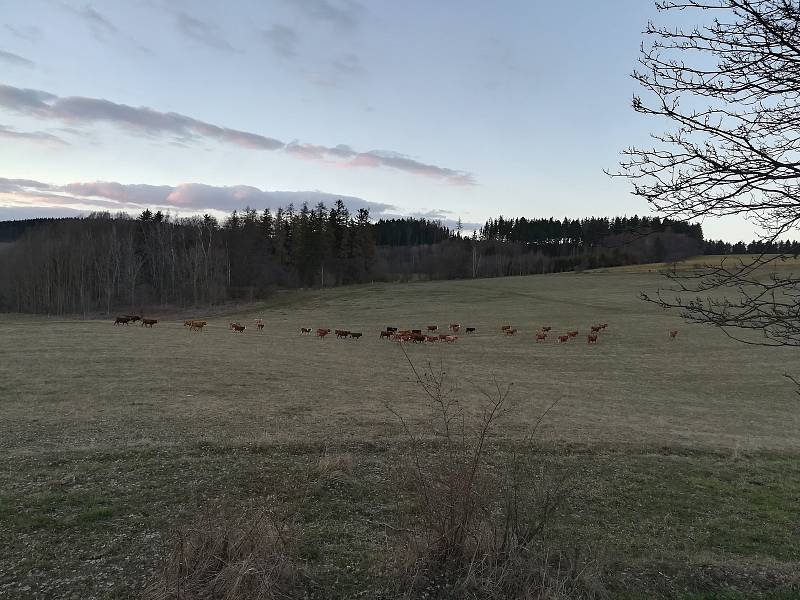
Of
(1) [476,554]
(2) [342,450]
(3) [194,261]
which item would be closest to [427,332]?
(2) [342,450]

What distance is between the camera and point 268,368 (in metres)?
21.1

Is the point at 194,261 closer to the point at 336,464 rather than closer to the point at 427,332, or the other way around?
the point at 427,332

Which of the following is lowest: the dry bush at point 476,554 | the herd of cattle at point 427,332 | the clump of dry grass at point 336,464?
the herd of cattle at point 427,332

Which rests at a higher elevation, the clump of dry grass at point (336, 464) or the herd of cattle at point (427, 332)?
the clump of dry grass at point (336, 464)

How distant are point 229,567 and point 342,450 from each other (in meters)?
5.08

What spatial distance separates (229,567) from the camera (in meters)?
4.01

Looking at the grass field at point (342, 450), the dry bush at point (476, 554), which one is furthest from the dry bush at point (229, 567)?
the dry bush at point (476, 554)

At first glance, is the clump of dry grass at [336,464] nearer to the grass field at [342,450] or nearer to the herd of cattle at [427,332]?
the grass field at [342,450]

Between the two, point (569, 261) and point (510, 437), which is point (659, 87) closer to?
point (510, 437)

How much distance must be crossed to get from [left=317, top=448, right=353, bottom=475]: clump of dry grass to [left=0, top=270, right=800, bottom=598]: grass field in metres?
0.18

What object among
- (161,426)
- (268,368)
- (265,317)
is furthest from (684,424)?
(265,317)

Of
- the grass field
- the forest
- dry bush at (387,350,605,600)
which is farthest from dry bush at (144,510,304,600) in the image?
the forest

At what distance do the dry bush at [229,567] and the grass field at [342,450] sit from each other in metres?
0.42

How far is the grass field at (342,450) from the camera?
502 cm
